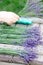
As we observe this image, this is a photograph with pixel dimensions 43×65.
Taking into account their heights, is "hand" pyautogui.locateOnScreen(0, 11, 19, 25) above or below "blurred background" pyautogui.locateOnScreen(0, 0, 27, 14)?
below

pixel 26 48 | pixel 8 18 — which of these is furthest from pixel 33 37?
pixel 8 18

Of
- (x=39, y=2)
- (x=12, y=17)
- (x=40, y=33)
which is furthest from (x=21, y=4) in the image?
(x=40, y=33)

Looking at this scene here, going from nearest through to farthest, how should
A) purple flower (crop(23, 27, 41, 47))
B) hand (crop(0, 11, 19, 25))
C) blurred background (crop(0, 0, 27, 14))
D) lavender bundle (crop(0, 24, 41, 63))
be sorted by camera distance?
lavender bundle (crop(0, 24, 41, 63)), purple flower (crop(23, 27, 41, 47)), hand (crop(0, 11, 19, 25)), blurred background (crop(0, 0, 27, 14))

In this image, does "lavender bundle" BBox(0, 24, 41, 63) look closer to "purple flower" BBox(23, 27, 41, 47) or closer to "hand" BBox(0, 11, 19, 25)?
"purple flower" BBox(23, 27, 41, 47)

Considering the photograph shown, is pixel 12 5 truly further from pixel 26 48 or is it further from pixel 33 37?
pixel 26 48

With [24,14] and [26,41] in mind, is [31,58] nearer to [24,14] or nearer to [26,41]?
[26,41]

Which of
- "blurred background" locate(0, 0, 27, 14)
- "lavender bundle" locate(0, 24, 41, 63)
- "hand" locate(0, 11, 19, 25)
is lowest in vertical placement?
"lavender bundle" locate(0, 24, 41, 63)

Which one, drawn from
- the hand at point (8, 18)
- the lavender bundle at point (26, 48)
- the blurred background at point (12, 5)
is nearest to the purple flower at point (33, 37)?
the lavender bundle at point (26, 48)

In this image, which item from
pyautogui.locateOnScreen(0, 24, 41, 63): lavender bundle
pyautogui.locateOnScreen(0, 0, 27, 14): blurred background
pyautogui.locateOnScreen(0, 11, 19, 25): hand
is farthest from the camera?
pyautogui.locateOnScreen(0, 0, 27, 14): blurred background

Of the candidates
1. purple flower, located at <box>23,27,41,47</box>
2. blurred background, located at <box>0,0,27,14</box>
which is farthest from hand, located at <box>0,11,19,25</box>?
blurred background, located at <box>0,0,27,14</box>

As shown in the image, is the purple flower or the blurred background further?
the blurred background

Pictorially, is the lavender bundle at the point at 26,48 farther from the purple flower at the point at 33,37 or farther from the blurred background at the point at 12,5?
the blurred background at the point at 12,5
